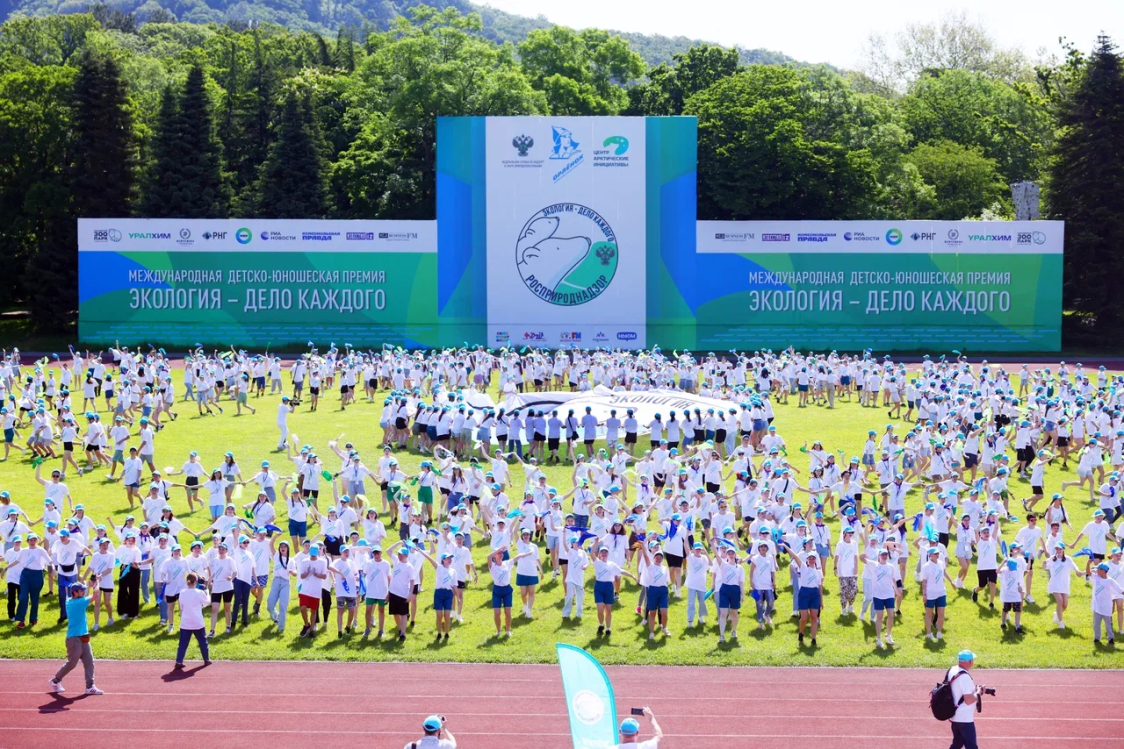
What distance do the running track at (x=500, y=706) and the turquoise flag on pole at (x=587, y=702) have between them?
4.01 metres

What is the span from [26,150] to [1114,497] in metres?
52.4

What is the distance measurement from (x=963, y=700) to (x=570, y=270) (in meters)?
36.1

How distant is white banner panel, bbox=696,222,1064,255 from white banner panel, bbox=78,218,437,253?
12.0 metres

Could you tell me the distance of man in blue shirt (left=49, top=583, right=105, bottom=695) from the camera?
13.0m

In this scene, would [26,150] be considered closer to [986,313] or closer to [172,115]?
[172,115]

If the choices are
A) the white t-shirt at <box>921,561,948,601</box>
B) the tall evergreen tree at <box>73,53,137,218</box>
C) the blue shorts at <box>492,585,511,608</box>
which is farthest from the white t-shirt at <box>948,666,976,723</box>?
the tall evergreen tree at <box>73,53,137,218</box>

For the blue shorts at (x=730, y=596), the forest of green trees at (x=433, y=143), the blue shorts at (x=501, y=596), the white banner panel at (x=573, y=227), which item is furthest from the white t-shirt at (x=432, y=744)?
the forest of green trees at (x=433, y=143)

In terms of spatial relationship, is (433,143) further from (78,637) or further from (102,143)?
(78,637)

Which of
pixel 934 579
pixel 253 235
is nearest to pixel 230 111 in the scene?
pixel 253 235

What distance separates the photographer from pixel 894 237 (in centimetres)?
4834

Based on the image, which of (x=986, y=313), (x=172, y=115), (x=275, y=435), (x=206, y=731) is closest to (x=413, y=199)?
(x=172, y=115)

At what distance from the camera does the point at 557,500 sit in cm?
1780

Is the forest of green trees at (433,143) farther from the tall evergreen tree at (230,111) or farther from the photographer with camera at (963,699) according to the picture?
the photographer with camera at (963,699)

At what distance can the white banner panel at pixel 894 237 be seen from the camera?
48062 mm
